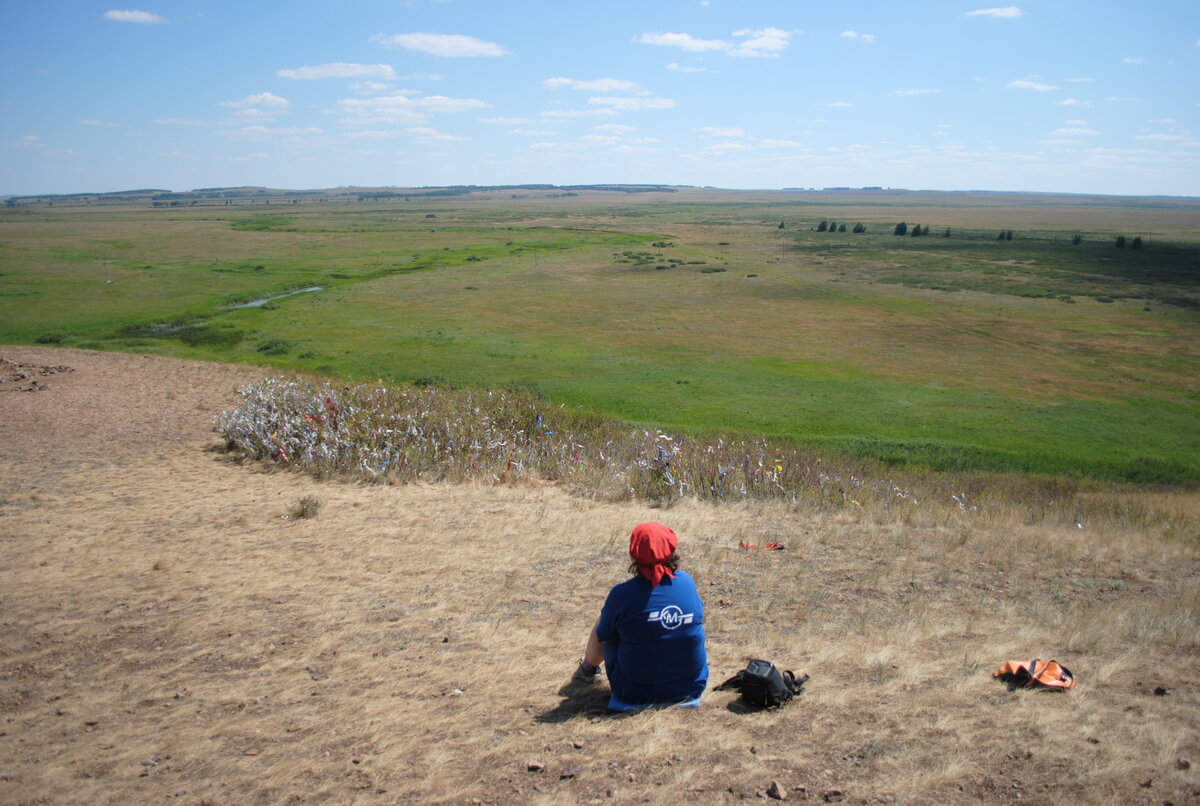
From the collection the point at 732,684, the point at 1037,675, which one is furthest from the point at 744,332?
the point at 732,684

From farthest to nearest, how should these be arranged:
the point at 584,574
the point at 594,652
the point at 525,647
→ 1. the point at 584,574
2. the point at 525,647
3. the point at 594,652

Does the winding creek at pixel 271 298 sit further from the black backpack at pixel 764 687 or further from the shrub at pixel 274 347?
the black backpack at pixel 764 687

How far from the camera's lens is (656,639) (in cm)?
563

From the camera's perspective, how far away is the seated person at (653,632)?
5496 millimetres

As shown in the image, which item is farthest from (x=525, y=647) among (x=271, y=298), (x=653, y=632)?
(x=271, y=298)

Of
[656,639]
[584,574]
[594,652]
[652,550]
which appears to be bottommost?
[584,574]

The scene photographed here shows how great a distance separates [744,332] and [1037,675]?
31699 millimetres

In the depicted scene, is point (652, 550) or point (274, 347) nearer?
point (652, 550)

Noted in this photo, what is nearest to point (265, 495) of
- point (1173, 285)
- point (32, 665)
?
point (32, 665)

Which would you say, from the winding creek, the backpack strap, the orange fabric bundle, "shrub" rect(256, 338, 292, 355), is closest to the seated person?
the backpack strap

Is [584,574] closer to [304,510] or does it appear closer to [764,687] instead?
[764,687]

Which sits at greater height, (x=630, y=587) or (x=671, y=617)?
(x=630, y=587)

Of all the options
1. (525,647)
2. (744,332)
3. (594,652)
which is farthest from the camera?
(744,332)

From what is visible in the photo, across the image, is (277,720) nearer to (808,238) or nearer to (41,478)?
(41,478)
